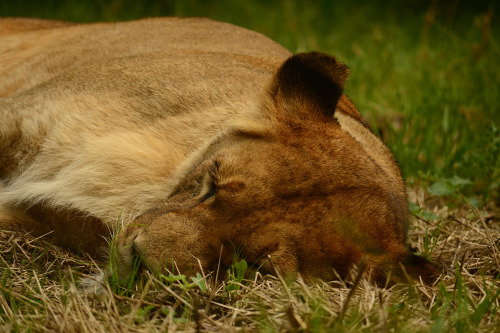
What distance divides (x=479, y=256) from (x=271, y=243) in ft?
4.63

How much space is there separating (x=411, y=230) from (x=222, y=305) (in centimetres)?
167

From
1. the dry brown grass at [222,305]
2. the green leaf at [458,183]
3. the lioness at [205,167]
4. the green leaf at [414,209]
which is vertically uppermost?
the lioness at [205,167]

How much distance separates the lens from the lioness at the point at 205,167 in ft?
7.64

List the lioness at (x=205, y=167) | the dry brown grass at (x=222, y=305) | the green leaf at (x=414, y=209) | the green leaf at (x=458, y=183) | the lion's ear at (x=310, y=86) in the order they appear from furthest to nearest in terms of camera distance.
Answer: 1. the green leaf at (x=458, y=183)
2. the green leaf at (x=414, y=209)
3. the lion's ear at (x=310, y=86)
4. the lioness at (x=205, y=167)
5. the dry brown grass at (x=222, y=305)

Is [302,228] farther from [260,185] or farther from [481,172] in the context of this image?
[481,172]

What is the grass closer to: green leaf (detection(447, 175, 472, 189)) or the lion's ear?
green leaf (detection(447, 175, 472, 189))

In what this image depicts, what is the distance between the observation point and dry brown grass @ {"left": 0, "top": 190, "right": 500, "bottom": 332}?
203 cm

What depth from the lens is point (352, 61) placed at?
714cm

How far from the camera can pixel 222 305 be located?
221 centimetres

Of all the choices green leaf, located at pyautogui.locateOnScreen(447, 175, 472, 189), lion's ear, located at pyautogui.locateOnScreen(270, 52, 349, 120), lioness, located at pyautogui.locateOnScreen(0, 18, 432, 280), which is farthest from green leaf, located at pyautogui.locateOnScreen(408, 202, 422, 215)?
lion's ear, located at pyautogui.locateOnScreen(270, 52, 349, 120)

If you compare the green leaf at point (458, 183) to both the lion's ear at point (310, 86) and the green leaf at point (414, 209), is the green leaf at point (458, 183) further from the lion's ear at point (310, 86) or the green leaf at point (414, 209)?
the lion's ear at point (310, 86)

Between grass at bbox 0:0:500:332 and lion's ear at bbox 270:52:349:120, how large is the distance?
79cm

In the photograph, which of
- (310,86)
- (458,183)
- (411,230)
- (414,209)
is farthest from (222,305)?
(458,183)

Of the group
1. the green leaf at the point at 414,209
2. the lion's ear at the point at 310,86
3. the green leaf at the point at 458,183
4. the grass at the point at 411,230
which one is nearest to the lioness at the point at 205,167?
the lion's ear at the point at 310,86
